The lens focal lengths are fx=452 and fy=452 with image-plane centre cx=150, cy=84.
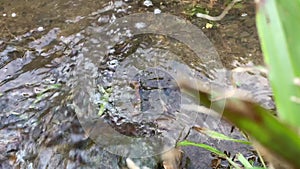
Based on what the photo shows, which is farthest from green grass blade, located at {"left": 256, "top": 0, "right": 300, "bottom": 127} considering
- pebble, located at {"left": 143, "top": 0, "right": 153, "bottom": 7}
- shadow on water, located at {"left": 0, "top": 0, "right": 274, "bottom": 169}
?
pebble, located at {"left": 143, "top": 0, "right": 153, "bottom": 7}

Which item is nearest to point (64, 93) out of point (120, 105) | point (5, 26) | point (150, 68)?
point (120, 105)

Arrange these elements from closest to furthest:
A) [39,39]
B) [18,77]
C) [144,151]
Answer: [144,151] → [18,77] → [39,39]

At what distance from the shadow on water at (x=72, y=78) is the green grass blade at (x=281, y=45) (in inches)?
41.3

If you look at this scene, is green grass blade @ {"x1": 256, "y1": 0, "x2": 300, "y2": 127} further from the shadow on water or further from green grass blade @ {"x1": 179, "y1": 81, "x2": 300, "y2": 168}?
the shadow on water

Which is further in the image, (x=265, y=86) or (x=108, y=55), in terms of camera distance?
(x=108, y=55)

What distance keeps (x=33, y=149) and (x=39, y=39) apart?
66 cm

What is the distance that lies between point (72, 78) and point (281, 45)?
1441 mm

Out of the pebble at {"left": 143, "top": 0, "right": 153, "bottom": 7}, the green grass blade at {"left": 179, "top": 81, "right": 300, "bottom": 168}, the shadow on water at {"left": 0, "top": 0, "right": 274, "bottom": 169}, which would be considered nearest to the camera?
the green grass blade at {"left": 179, "top": 81, "right": 300, "bottom": 168}

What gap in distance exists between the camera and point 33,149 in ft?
5.18

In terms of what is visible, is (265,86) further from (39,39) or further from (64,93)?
(39,39)

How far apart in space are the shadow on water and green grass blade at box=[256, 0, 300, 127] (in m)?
1.05

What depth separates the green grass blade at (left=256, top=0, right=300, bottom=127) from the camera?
465 mm

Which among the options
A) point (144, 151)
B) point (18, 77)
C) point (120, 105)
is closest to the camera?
point (144, 151)

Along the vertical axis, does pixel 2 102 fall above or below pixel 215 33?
below
